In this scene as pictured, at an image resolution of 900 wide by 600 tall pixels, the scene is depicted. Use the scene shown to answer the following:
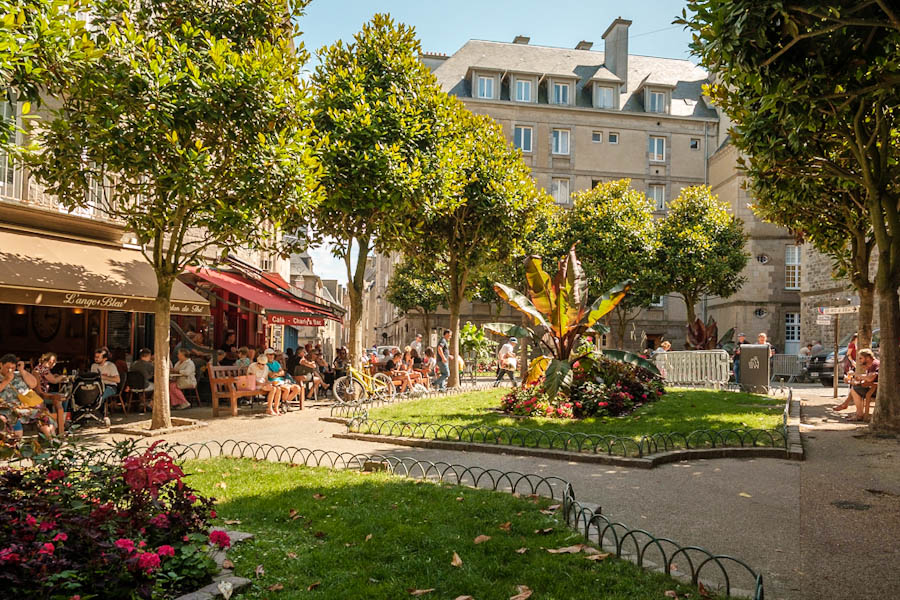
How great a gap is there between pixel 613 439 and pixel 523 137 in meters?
39.5

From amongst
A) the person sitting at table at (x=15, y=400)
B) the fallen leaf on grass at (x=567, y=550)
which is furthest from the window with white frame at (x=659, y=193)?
the fallen leaf on grass at (x=567, y=550)

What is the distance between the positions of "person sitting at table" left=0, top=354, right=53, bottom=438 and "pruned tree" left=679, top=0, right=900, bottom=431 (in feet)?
33.8

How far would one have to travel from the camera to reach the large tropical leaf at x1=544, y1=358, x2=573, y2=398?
1215 centimetres

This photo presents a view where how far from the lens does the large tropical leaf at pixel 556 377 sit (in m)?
12.1

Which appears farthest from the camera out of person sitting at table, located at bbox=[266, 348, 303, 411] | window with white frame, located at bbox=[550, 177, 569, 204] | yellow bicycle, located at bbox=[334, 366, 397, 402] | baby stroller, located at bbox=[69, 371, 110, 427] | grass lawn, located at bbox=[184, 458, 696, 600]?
window with white frame, located at bbox=[550, 177, 569, 204]

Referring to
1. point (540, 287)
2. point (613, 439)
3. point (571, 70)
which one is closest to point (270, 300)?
point (540, 287)

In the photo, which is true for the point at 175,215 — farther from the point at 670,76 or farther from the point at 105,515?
the point at 670,76

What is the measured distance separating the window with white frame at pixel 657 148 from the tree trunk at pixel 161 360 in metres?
42.4

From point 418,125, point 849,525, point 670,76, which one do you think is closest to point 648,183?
point 670,76

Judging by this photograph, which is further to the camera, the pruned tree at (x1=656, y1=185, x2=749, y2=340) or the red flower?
the pruned tree at (x1=656, y1=185, x2=749, y2=340)

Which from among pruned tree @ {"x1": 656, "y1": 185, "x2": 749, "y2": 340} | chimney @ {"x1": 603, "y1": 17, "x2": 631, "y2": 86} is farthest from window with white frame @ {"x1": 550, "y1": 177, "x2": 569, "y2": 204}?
pruned tree @ {"x1": 656, "y1": 185, "x2": 749, "y2": 340}

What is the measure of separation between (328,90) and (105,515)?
14.1 m

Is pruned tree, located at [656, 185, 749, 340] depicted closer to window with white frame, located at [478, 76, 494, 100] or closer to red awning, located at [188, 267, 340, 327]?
window with white frame, located at [478, 76, 494, 100]

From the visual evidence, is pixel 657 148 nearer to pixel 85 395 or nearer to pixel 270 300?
pixel 270 300
